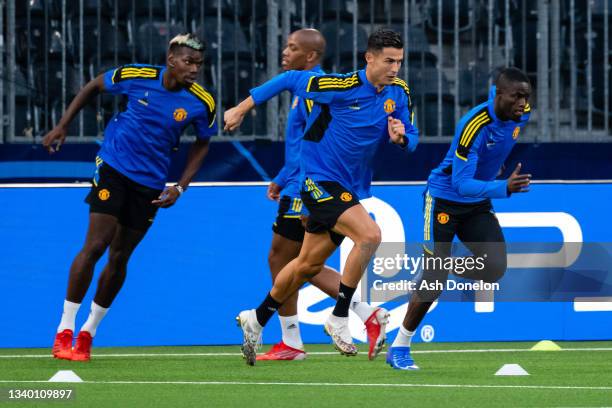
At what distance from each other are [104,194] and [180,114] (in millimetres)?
739

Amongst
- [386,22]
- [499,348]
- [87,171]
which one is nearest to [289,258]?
[499,348]

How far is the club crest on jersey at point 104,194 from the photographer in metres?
9.35

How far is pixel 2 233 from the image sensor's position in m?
10.8

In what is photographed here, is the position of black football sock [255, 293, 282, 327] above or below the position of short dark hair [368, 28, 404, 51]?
below

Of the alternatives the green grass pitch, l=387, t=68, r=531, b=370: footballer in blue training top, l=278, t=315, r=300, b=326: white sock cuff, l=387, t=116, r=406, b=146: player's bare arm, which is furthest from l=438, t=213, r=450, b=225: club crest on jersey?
l=278, t=315, r=300, b=326: white sock cuff

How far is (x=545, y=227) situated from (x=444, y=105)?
104 inches

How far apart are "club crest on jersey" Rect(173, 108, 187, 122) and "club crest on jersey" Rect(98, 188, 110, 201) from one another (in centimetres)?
68

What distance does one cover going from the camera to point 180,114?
31.3 feet

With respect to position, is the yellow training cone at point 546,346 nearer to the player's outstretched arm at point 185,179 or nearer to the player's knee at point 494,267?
the player's knee at point 494,267

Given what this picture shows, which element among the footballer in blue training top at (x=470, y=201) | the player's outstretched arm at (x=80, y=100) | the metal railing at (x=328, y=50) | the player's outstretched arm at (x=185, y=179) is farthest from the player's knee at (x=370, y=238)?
the metal railing at (x=328, y=50)

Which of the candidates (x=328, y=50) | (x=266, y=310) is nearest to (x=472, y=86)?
(x=328, y=50)

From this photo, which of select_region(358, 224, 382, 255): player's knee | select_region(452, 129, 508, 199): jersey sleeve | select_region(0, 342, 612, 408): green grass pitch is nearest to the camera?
select_region(0, 342, 612, 408): green grass pitch

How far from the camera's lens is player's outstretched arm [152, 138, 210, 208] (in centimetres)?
949

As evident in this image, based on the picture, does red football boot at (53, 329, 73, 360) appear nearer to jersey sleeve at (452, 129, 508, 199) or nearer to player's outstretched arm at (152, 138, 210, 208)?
player's outstretched arm at (152, 138, 210, 208)
